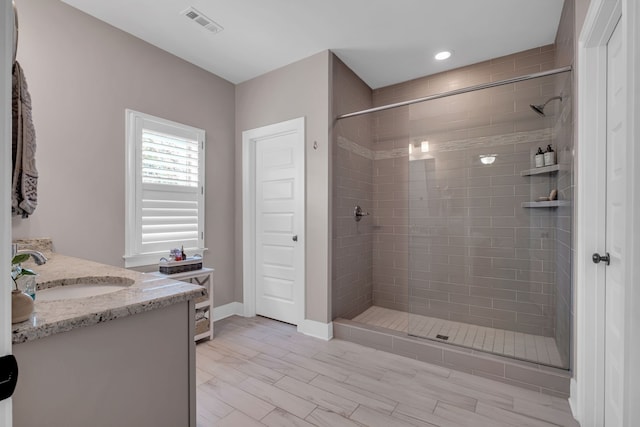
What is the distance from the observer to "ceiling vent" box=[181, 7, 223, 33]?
2.24 metres

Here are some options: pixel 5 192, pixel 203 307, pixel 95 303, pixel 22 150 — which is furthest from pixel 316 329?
pixel 5 192

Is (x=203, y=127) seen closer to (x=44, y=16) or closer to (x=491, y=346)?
(x=44, y=16)

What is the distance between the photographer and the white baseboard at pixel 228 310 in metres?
3.20

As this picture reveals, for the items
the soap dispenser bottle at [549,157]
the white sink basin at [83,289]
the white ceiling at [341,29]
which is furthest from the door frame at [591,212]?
the white sink basin at [83,289]

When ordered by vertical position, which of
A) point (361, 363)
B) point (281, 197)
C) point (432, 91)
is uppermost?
point (432, 91)

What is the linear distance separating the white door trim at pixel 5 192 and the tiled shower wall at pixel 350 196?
250 centimetres

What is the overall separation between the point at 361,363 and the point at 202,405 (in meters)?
1.18

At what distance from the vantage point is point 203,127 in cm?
311

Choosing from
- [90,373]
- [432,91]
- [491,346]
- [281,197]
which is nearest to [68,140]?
[281,197]

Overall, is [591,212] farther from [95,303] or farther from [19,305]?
[19,305]

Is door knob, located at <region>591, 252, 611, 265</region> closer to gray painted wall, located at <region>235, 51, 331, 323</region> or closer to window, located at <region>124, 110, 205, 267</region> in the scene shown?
gray painted wall, located at <region>235, 51, 331, 323</region>

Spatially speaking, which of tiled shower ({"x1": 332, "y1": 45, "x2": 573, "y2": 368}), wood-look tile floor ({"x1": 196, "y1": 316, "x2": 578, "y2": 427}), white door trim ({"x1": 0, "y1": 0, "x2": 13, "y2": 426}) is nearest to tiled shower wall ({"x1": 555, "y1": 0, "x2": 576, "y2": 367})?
tiled shower ({"x1": 332, "y1": 45, "x2": 573, "y2": 368})

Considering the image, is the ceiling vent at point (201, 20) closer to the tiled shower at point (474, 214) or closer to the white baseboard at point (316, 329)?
the tiled shower at point (474, 214)


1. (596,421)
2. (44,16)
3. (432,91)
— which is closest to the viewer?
(596,421)
